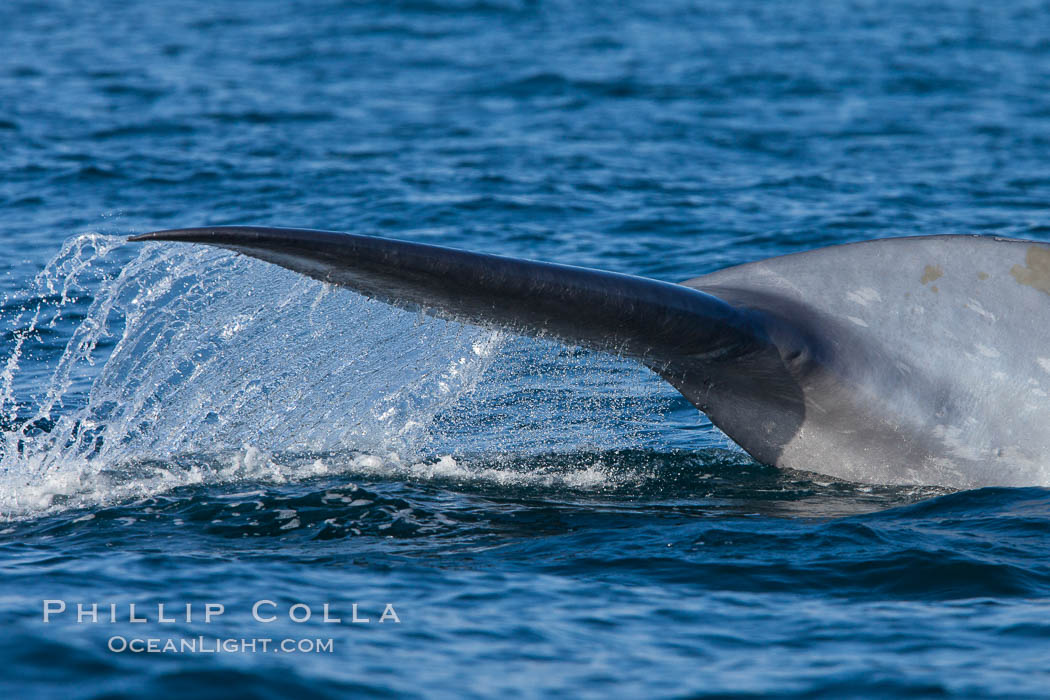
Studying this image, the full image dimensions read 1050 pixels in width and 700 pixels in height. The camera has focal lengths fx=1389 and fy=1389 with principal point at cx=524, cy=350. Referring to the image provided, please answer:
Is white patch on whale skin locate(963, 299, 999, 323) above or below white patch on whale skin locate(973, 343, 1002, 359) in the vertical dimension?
above

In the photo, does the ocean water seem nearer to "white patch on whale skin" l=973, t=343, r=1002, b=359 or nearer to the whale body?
the whale body

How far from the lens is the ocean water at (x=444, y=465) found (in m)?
5.64

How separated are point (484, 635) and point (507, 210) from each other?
10855 millimetres

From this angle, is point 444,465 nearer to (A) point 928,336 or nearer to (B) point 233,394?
(B) point 233,394

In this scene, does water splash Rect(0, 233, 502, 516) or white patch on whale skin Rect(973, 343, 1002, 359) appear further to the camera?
water splash Rect(0, 233, 502, 516)

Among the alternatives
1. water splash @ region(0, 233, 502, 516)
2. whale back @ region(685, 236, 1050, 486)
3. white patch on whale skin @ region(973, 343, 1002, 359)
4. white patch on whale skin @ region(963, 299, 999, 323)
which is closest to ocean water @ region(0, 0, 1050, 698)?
water splash @ region(0, 233, 502, 516)

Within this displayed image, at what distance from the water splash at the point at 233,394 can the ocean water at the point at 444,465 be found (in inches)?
1.6

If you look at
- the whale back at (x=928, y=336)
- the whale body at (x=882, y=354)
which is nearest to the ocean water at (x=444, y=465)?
the whale body at (x=882, y=354)

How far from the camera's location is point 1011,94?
79.5ft

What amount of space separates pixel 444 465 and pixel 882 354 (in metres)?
2.96

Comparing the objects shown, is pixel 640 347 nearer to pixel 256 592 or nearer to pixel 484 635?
pixel 484 635

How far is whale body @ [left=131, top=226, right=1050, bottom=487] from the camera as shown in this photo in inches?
254

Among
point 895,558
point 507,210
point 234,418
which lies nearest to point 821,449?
point 895,558

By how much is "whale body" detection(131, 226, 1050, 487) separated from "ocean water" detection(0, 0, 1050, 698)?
308mm
